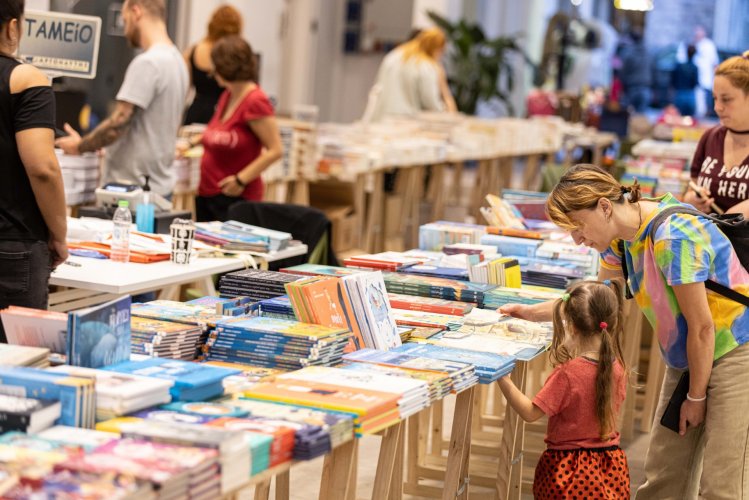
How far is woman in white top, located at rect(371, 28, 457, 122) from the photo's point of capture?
10.8 m

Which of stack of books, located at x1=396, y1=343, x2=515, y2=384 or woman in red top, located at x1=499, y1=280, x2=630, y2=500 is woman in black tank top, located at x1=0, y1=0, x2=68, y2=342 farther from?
woman in red top, located at x1=499, y1=280, x2=630, y2=500

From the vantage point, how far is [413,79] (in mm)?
11062

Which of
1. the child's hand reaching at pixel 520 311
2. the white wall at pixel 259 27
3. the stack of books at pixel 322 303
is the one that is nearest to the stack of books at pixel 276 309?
the stack of books at pixel 322 303

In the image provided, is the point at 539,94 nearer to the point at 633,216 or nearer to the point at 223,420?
the point at 633,216

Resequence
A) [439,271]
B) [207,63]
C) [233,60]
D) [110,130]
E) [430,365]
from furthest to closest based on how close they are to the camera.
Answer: [207,63], [233,60], [110,130], [439,271], [430,365]

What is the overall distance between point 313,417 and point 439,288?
1665 mm

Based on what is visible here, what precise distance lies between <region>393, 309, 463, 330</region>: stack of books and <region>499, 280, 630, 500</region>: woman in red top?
343 mm

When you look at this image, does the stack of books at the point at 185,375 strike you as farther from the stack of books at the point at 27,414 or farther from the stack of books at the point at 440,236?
the stack of books at the point at 440,236

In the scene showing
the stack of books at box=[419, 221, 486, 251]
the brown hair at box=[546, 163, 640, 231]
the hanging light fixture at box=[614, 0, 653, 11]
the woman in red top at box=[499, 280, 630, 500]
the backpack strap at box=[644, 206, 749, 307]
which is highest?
the hanging light fixture at box=[614, 0, 653, 11]

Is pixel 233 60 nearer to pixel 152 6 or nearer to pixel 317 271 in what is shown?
pixel 152 6

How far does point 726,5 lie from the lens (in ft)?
65.5

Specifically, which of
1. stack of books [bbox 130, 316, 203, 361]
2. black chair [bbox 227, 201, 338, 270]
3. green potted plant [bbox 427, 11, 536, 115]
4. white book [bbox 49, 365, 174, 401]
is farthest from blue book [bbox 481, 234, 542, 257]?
green potted plant [bbox 427, 11, 536, 115]

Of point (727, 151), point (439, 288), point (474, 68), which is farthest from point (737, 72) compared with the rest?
point (474, 68)

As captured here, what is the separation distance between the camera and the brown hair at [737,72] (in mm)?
4758
